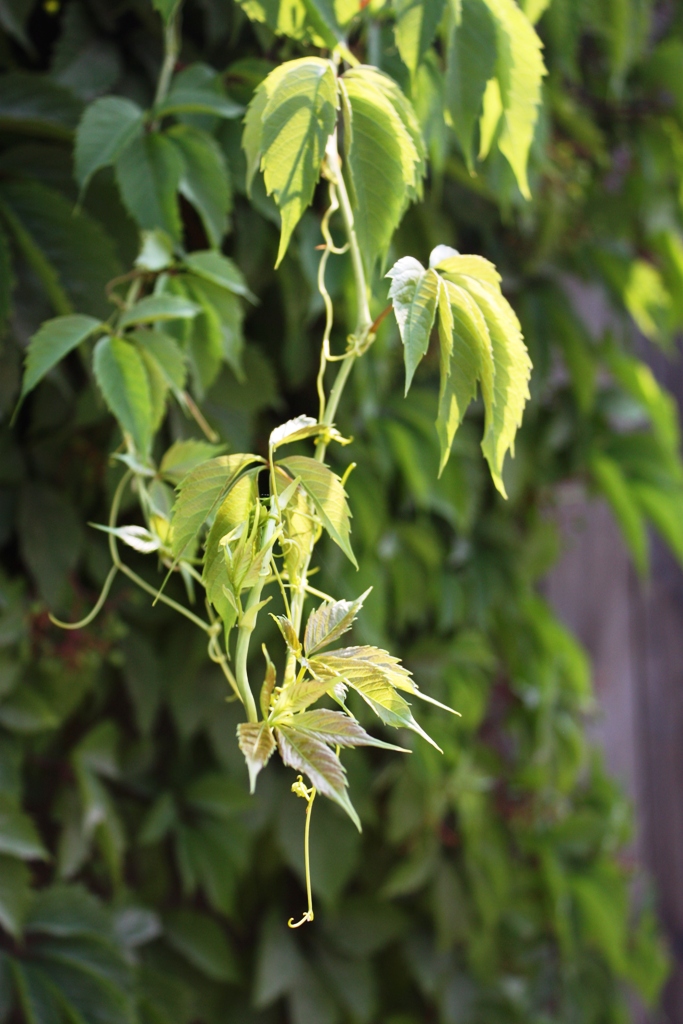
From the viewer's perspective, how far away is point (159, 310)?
470 millimetres

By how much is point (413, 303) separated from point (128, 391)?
0.57ft

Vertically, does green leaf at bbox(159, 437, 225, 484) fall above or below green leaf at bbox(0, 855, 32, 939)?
above

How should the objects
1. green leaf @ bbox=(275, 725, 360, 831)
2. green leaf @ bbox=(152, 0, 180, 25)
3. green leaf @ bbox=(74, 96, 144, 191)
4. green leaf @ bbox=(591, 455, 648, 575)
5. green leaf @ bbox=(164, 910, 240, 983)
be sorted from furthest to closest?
green leaf @ bbox=(591, 455, 648, 575)
green leaf @ bbox=(164, 910, 240, 983)
green leaf @ bbox=(74, 96, 144, 191)
green leaf @ bbox=(152, 0, 180, 25)
green leaf @ bbox=(275, 725, 360, 831)

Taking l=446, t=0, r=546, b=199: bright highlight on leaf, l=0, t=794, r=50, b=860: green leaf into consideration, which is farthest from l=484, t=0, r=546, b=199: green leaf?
l=0, t=794, r=50, b=860: green leaf

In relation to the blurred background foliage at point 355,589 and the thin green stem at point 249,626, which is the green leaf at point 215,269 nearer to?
the blurred background foliage at point 355,589

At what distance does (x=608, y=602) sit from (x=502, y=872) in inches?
20.0

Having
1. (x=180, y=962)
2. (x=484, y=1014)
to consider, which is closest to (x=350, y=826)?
(x=180, y=962)

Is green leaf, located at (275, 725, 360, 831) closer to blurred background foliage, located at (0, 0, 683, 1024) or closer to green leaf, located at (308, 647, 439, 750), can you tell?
green leaf, located at (308, 647, 439, 750)

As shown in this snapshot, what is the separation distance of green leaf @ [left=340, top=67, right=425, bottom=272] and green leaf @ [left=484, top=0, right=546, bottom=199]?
0.25 ft

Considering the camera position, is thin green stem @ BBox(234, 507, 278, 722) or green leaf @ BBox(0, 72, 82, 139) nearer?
thin green stem @ BBox(234, 507, 278, 722)

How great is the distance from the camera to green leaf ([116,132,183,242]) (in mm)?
517

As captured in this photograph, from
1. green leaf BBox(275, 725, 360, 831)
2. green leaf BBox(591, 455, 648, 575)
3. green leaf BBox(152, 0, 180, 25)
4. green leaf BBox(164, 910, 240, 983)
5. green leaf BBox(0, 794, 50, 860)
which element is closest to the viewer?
green leaf BBox(275, 725, 360, 831)

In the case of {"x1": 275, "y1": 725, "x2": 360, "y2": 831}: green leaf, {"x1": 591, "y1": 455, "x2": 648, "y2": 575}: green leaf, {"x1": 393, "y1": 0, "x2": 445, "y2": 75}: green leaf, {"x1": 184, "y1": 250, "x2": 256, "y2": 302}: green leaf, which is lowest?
{"x1": 591, "y1": 455, "x2": 648, "y2": 575}: green leaf

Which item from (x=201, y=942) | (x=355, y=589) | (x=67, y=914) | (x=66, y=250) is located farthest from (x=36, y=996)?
(x=66, y=250)
